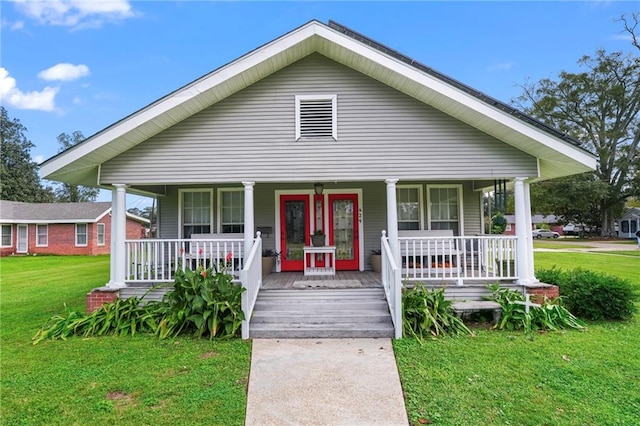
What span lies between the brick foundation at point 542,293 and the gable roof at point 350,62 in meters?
2.47

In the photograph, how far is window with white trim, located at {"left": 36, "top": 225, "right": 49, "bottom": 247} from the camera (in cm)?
2609

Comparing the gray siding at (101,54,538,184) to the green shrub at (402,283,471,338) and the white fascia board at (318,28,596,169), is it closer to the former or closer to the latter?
the white fascia board at (318,28,596,169)

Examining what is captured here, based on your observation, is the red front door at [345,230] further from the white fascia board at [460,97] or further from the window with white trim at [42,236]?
the window with white trim at [42,236]

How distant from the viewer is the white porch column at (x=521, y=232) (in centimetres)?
719

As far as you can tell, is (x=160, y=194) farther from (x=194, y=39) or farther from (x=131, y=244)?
(x=194, y=39)

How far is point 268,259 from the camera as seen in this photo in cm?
918

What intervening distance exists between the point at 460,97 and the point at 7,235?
104 feet

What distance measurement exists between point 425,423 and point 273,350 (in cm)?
258

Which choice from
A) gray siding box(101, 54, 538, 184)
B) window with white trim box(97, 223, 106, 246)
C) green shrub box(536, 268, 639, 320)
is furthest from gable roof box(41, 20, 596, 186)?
window with white trim box(97, 223, 106, 246)

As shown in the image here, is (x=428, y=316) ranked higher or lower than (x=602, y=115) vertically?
lower

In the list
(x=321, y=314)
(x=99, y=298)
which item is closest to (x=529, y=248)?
(x=321, y=314)

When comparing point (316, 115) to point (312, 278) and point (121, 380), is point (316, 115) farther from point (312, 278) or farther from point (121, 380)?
point (121, 380)

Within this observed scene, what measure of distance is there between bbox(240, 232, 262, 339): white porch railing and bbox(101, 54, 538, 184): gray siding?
159 centimetres

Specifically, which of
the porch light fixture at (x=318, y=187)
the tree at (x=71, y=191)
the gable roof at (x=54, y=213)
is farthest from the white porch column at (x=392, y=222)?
the tree at (x=71, y=191)
